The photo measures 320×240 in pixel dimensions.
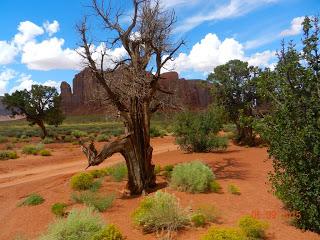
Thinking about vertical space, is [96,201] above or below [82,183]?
below

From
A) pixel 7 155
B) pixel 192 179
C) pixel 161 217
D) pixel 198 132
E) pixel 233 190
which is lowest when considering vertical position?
pixel 233 190

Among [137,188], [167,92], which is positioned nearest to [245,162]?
[167,92]

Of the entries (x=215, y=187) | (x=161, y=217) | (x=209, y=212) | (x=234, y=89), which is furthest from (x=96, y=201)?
(x=234, y=89)

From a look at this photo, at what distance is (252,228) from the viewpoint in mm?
8172

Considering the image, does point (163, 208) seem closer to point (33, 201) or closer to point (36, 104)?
point (33, 201)

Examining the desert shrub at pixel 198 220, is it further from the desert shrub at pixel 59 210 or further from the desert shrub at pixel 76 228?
the desert shrub at pixel 59 210

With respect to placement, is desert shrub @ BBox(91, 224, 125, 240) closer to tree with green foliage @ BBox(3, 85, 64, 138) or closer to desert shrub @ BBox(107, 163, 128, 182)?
desert shrub @ BBox(107, 163, 128, 182)

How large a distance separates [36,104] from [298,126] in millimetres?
37241

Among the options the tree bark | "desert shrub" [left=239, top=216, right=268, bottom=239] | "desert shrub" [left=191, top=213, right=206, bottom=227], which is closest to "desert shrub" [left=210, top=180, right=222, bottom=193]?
the tree bark

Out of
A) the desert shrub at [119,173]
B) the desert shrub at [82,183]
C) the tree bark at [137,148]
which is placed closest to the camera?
the tree bark at [137,148]

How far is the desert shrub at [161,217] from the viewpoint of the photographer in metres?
8.78

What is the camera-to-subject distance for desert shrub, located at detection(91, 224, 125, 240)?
780 cm

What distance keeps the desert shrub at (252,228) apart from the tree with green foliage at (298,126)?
96cm

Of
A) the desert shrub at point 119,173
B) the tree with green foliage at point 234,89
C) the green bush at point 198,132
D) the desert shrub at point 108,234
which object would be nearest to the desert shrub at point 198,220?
the desert shrub at point 108,234
